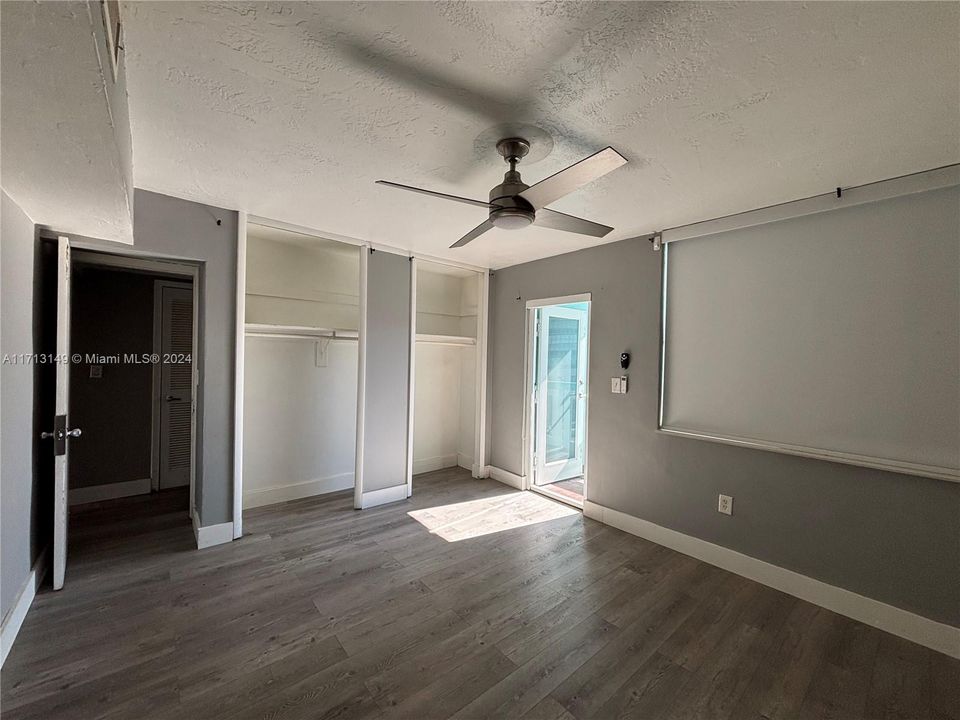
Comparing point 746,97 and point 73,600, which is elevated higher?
point 746,97

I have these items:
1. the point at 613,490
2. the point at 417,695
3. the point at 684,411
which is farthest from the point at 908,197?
the point at 417,695

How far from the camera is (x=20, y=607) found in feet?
6.46

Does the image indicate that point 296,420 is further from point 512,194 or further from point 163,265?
point 512,194

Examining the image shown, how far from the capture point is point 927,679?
1791mm

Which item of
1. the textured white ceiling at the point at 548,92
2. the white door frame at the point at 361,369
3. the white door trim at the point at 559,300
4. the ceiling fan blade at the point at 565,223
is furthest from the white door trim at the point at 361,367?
the ceiling fan blade at the point at 565,223

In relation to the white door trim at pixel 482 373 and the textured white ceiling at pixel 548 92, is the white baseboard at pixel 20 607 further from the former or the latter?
the white door trim at pixel 482 373

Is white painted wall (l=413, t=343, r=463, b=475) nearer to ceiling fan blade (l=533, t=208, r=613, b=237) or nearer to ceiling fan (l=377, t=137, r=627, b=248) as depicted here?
ceiling fan blade (l=533, t=208, r=613, b=237)

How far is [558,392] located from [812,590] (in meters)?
2.56

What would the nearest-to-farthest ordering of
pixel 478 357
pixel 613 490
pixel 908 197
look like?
pixel 908 197 → pixel 613 490 → pixel 478 357

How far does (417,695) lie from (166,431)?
3.74m

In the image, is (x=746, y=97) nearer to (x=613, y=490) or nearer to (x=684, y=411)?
Answer: (x=684, y=411)

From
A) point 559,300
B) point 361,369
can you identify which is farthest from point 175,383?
point 559,300

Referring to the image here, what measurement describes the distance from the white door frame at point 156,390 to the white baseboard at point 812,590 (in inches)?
175

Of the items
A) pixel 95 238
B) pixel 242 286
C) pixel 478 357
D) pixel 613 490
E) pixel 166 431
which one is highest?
pixel 95 238
